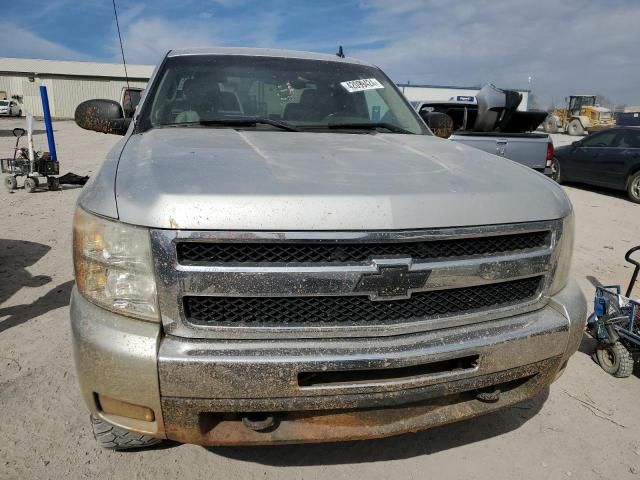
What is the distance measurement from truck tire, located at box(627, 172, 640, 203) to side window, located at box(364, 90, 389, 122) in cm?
852

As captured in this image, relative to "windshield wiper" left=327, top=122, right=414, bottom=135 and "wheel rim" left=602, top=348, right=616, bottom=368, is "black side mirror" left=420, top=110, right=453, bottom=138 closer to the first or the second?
"windshield wiper" left=327, top=122, right=414, bottom=135

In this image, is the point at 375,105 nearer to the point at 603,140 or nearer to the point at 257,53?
the point at 257,53

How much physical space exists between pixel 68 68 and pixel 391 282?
56.5 m

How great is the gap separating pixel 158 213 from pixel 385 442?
1.69 meters

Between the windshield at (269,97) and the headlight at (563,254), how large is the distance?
141cm

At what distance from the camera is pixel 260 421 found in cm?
177

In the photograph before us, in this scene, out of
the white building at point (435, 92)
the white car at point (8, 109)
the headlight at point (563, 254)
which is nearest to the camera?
the headlight at point (563, 254)

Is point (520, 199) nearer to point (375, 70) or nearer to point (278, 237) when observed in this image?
point (278, 237)

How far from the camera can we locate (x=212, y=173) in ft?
5.90

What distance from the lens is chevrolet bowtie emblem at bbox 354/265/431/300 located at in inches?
67.0

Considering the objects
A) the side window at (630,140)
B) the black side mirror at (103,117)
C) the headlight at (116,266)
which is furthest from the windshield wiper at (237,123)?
the side window at (630,140)

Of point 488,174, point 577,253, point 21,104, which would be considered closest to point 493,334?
point 488,174

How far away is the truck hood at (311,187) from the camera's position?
1612 millimetres

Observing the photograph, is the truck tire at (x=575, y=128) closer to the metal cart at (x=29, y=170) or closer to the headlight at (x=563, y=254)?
the metal cart at (x=29, y=170)
